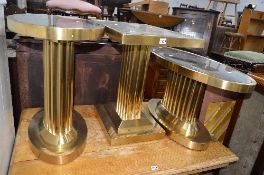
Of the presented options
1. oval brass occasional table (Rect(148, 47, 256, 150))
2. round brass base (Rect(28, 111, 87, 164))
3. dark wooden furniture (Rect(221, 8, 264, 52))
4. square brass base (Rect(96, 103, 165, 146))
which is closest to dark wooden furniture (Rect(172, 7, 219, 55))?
dark wooden furniture (Rect(221, 8, 264, 52))

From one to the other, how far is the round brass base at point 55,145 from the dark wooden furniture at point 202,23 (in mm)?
1982

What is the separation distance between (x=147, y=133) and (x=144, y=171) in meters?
0.19

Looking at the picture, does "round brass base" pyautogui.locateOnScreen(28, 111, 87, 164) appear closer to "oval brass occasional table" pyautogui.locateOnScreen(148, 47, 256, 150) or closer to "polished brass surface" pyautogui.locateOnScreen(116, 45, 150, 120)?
"polished brass surface" pyautogui.locateOnScreen(116, 45, 150, 120)

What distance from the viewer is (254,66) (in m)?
1.49

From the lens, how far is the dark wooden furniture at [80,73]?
1.05 meters

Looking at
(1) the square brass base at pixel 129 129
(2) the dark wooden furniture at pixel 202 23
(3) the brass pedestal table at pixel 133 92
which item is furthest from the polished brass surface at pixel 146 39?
(2) the dark wooden furniture at pixel 202 23

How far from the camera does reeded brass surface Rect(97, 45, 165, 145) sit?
0.88 metres

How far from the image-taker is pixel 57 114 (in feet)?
2.56

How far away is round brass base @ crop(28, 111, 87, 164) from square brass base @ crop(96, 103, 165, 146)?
14 cm

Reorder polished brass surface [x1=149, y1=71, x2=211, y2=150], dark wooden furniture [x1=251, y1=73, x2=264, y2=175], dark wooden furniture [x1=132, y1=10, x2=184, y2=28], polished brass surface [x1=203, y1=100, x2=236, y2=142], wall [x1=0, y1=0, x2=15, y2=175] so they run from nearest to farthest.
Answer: wall [x1=0, y1=0, x2=15, y2=175], polished brass surface [x1=149, y1=71, x2=211, y2=150], dark wooden furniture [x1=251, y1=73, x2=264, y2=175], polished brass surface [x1=203, y1=100, x2=236, y2=142], dark wooden furniture [x1=132, y1=10, x2=184, y2=28]

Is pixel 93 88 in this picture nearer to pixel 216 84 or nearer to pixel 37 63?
pixel 37 63

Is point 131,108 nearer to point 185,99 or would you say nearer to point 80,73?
point 185,99

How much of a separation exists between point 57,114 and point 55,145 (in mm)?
114

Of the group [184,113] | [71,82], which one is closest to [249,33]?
[184,113]
